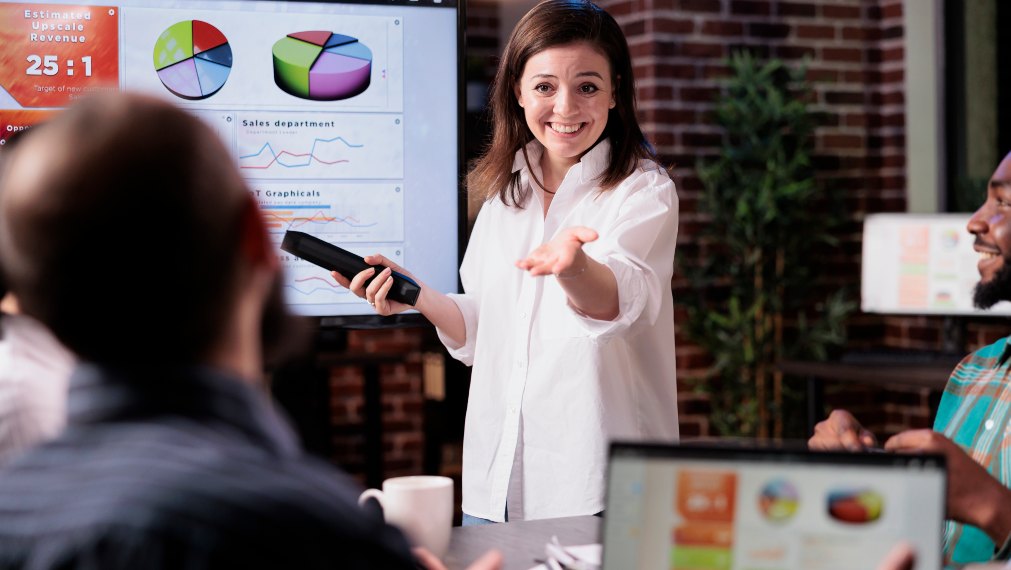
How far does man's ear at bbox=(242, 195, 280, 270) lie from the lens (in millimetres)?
668

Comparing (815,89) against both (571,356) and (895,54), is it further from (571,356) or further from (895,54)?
(571,356)

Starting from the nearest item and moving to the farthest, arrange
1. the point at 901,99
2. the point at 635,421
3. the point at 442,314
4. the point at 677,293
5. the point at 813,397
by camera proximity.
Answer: the point at 635,421
the point at 442,314
the point at 813,397
the point at 677,293
the point at 901,99

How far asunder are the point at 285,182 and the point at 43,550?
1.38 meters

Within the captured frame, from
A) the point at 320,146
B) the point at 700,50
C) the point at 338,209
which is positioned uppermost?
the point at 700,50

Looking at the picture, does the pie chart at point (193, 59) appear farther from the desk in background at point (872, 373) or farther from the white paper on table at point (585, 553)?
the desk in background at point (872, 373)

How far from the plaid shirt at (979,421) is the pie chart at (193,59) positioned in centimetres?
123

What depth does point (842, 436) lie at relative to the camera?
4.37ft

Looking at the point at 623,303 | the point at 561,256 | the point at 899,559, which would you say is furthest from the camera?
the point at 623,303

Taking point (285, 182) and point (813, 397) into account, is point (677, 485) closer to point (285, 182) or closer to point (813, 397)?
point (285, 182)

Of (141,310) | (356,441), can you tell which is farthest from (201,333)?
(356,441)

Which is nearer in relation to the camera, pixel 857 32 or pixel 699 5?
pixel 699 5

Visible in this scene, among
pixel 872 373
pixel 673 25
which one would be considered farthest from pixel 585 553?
pixel 673 25

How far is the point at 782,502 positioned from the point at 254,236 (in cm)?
50

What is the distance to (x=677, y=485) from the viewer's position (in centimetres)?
96
